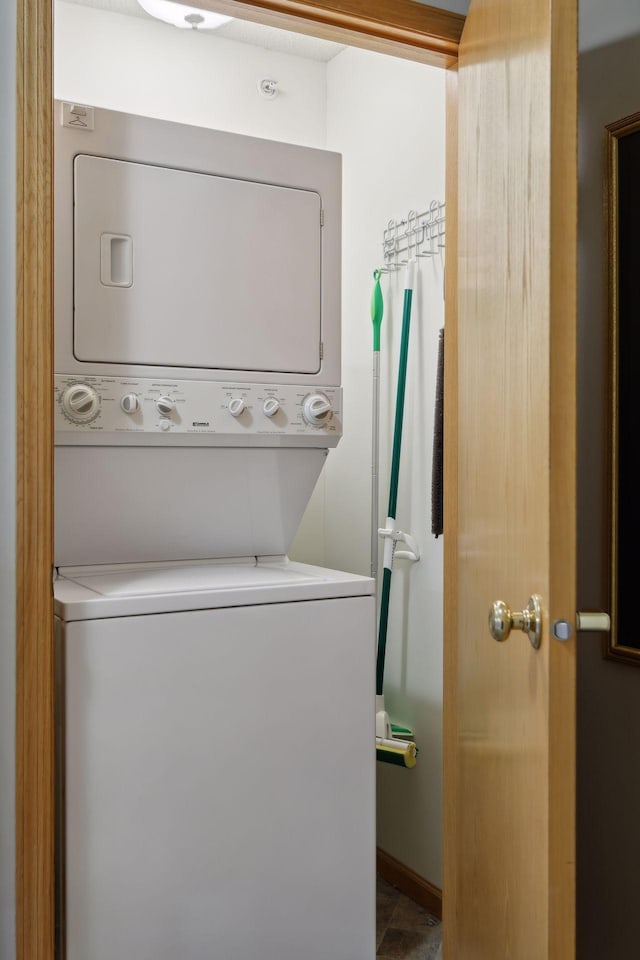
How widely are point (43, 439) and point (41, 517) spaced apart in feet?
0.45

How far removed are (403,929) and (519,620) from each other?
1556 millimetres

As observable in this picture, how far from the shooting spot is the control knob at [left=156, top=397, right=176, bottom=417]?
1.88 m

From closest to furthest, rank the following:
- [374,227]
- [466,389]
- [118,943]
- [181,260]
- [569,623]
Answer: [569,623] → [118,943] → [466,389] → [181,260] → [374,227]

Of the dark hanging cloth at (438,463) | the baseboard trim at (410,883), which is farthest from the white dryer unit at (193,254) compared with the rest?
the baseboard trim at (410,883)

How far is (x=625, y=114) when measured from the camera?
1.79m

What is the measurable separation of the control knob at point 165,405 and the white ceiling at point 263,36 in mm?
1502

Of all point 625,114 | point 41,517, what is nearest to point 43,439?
point 41,517

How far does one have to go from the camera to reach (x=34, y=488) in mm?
1484

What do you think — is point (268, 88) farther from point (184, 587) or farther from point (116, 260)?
point (184, 587)

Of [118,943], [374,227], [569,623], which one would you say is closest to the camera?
[569,623]

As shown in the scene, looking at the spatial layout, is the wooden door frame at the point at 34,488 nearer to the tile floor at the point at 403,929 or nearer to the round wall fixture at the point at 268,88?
the tile floor at the point at 403,929

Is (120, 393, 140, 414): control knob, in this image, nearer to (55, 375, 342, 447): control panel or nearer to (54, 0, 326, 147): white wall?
(55, 375, 342, 447): control panel

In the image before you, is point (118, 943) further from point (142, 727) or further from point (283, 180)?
point (283, 180)

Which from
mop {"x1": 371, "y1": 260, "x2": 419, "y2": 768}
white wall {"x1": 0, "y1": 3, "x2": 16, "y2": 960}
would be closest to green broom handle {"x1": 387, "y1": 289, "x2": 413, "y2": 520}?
mop {"x1": 371, "y1": 260, "x2": 419, "y2": 768}
